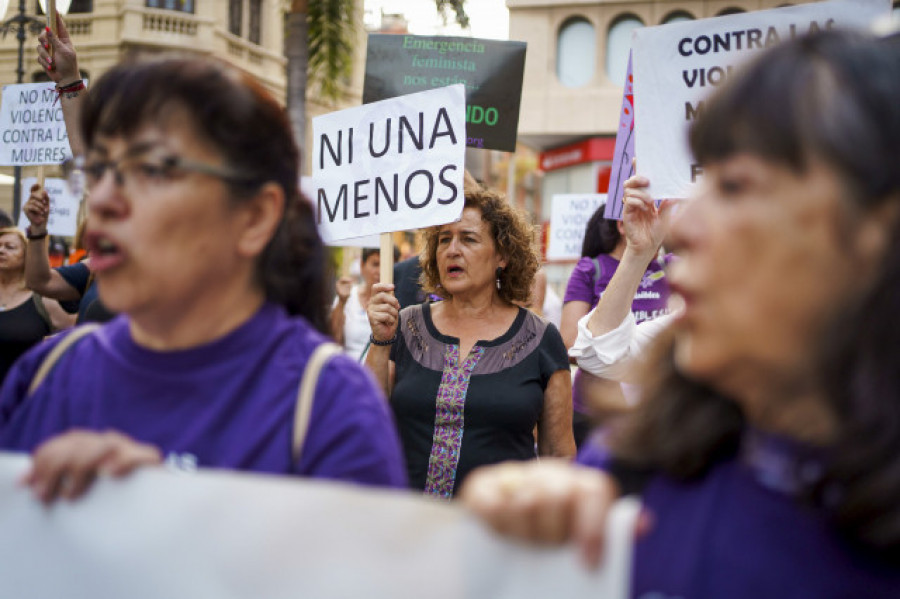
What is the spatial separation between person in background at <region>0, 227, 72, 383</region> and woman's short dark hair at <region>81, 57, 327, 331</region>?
386 cm

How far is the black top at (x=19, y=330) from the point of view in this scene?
17.3 feet

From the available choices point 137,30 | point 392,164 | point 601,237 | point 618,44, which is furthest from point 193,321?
point 137,30

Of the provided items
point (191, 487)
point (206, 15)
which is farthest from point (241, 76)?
point (206, 15)

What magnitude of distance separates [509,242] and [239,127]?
2495 mm

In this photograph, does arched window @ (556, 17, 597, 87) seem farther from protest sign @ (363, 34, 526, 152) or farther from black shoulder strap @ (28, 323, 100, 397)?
black shoulder strap @ (28, 323, 100, 397)

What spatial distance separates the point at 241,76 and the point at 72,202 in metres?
7.93

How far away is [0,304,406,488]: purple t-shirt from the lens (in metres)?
1.59

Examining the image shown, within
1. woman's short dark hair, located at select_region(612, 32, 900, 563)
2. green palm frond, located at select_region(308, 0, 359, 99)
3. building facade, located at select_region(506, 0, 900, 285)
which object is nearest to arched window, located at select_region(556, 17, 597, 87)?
building facade, located at select_region(506, 0, 900, 285)

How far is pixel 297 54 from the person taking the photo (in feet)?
44.5

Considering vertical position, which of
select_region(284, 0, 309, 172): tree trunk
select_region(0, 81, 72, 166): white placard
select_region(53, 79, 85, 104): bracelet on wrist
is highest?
select_region(284, 0, 309, 172): tree trunk

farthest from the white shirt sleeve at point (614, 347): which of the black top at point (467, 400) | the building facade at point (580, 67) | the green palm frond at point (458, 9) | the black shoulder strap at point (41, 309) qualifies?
the building facade at point (580, 67)

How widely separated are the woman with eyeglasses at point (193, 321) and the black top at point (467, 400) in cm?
174

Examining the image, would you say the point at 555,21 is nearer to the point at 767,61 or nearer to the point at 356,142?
the point at 356,142

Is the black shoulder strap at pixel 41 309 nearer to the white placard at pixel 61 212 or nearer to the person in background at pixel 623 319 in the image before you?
the white placard at pixel 61 212
